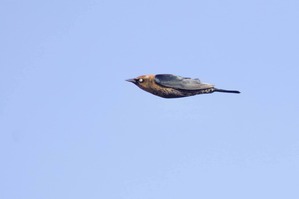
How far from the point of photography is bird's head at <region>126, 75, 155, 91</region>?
33.1m

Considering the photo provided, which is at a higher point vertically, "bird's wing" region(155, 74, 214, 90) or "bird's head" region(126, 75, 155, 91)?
"bird's head" region(126, 75, 155, 91)

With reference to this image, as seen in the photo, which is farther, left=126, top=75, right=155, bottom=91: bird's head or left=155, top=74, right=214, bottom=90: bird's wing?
left=126, top=75, right=155, bottom=91: bird's head

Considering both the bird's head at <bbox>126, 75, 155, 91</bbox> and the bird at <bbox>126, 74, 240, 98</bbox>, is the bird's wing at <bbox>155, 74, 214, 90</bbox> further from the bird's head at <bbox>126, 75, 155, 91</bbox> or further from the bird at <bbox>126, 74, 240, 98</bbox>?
the bird's head at <bbox>126, 75, 155, 91</bbox>

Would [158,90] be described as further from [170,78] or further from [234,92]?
[234,92]

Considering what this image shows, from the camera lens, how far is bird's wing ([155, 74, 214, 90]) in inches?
1276

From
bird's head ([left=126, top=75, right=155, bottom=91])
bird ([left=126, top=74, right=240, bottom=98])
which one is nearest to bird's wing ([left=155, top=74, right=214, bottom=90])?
bird ([left=126, top=74, right=240, bottom=98])

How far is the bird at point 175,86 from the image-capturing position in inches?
1276

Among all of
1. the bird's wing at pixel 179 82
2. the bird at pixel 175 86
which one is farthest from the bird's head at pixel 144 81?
the bird's wing at pixel 179 82

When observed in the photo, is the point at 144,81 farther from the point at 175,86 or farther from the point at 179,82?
the point at 179,82

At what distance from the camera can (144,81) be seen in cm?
3331

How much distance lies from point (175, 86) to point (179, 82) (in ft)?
0.91

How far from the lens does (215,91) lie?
107ft

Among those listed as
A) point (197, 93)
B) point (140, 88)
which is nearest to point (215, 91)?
point (197, 93)

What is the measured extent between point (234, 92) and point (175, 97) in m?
2.91
